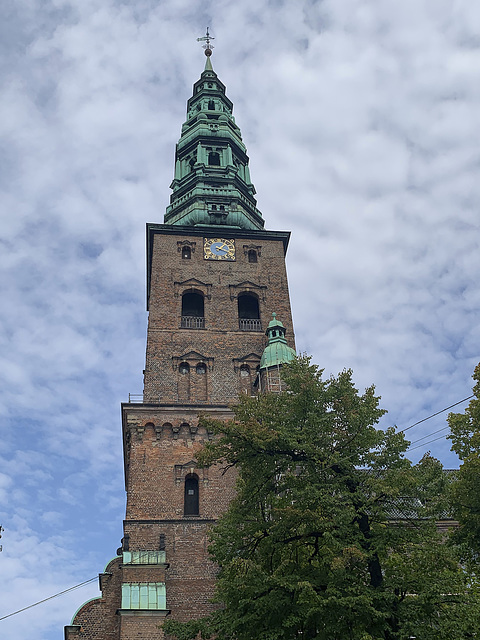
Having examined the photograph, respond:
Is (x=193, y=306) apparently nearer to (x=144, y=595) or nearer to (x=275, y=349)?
(x=275, y=349)

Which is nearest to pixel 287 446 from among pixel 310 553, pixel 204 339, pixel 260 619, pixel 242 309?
pixel 310 553

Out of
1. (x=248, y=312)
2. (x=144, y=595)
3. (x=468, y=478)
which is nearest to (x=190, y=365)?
(x=248, y=312)

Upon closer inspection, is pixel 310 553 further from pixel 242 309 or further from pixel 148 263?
pixel 148 263

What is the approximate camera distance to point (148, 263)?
4050cm

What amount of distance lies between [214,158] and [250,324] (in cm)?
1423

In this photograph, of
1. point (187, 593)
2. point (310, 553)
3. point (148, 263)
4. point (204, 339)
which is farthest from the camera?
point (148, 263)

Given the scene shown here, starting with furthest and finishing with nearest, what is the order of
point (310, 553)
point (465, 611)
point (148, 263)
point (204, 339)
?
point (148, 263) < point (204, 339) < point (310, 553) < point (465, 611)

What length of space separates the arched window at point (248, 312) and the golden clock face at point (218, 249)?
225cm

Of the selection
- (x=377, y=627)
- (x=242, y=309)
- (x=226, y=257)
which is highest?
(x=226, y=257)

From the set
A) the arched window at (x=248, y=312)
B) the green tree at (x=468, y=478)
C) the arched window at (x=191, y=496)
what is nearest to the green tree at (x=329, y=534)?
the green tree at (x=468, y=478)

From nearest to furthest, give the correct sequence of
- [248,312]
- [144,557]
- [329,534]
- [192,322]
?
[329,534], [144,557], [192,322], [248,312]

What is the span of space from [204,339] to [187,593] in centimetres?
1152

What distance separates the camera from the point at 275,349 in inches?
1232

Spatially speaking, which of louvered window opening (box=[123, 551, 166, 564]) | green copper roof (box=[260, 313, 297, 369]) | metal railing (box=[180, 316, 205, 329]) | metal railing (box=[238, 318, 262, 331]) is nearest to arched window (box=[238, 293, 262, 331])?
metal railing (box=[238, 318, 262, 331])
